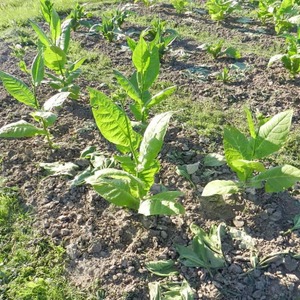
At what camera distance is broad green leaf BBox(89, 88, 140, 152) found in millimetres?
2523

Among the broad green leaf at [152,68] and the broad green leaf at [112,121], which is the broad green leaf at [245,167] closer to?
the broad green leaf at [112,121]

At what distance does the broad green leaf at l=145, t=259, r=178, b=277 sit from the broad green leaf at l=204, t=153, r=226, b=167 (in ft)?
3.22

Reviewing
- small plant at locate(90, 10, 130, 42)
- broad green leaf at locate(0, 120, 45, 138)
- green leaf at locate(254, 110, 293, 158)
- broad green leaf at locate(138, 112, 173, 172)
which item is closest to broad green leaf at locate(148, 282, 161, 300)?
broad green leaf at locate(138, 112, 173, 172)

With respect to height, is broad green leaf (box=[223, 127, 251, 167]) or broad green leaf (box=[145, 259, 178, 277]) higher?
broad green leaf (box=[223, 127, 251, 167])

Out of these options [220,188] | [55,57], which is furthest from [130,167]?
[55,57]

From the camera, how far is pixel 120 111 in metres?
2.57

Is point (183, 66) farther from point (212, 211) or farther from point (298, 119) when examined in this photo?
point (212, 211)

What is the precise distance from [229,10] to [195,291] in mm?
5036

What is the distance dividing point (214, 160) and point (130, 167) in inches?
32.7

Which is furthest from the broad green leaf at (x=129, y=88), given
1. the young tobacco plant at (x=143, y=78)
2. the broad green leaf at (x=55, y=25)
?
the broad green leaf at (x=55, y=25)

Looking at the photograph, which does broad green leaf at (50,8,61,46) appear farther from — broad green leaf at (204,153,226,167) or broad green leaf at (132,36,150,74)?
broad green leaf at (204,153,226,167)

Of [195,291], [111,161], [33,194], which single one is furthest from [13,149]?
[195,291]

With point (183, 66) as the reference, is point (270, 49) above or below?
below

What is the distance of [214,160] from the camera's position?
3.23 meters
